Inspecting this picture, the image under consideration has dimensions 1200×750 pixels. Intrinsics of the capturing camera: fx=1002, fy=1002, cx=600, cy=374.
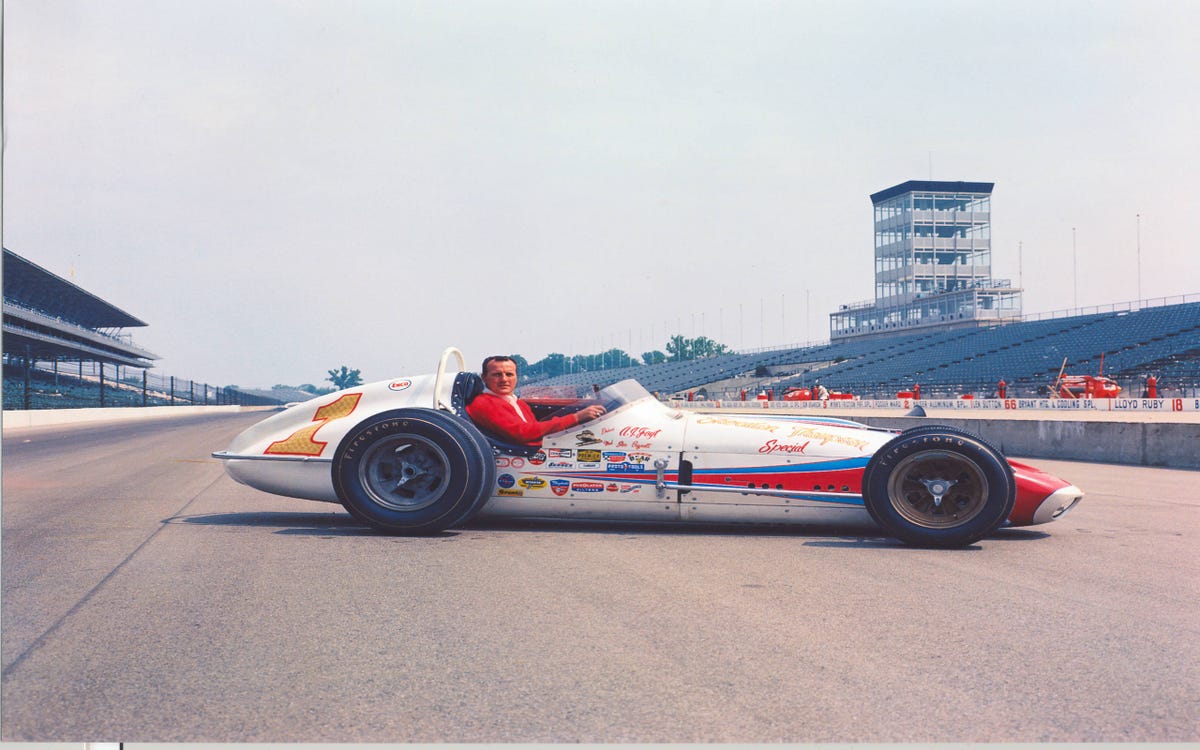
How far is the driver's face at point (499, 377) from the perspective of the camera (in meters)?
7.36

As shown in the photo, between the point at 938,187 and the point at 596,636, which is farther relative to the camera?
the point at 938,187

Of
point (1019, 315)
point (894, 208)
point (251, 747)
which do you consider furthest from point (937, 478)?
point (894, 208)

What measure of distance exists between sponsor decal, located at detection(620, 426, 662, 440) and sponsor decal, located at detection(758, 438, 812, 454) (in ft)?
2.44

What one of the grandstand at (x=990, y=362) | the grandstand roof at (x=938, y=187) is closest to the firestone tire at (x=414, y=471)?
the grandstand at (x=990, y=362)

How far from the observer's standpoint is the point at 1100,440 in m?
15.6

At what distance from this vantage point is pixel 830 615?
4371 mm

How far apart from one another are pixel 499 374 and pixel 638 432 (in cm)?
115

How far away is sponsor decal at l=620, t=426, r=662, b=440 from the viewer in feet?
22.8

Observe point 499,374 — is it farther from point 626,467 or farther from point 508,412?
point 626,467

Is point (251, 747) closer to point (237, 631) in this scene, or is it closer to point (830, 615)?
point (237, 631)

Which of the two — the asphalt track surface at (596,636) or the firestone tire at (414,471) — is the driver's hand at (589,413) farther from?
the asphalt track surface at (596,636)

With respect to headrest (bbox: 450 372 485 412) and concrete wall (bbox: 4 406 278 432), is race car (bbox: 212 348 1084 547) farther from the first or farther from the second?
concrete wall (bbox: 4 406 278 432)

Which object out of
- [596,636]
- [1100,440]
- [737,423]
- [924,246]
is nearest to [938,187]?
[924,246]

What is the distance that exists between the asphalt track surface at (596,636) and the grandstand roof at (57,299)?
27.2 m
